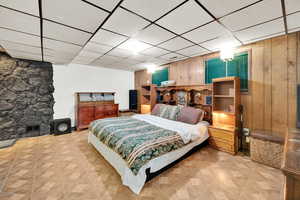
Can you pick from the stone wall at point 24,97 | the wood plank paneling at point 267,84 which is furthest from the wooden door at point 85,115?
the wood plank paneling at point 267,84

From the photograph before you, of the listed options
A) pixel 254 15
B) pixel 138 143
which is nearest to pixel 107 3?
pixel 138 143

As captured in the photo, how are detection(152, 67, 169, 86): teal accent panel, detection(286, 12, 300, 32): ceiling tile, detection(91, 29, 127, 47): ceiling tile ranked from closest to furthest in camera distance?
1. detection(286, 12, 300, 32): ceiling tile
2. detection(91, 29, 127, 47): ceiling tile
3. detection(152, 67, 169, 86): teal accent panel

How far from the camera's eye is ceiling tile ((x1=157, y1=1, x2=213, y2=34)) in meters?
1.67

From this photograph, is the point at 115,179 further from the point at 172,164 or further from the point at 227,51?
the point at 227,51

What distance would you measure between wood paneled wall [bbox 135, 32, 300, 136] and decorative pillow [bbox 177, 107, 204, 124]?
102cm

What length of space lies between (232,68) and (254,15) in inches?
59.7

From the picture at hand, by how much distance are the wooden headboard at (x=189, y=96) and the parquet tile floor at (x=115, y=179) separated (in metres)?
1.28

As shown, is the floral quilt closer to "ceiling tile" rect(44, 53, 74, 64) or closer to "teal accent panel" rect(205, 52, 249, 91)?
"teal accent panel" rect(205, 52, 249, 91)

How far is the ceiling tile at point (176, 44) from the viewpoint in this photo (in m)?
2.65

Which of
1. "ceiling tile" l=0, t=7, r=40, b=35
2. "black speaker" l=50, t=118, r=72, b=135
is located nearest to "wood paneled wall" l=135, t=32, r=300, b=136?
"ceiling tile" l=0, t=7, r=40, b=35

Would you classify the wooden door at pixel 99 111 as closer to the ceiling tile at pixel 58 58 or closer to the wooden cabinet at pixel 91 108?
the wooden cabinet at pixel 91 108

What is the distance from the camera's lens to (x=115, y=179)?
199 cm

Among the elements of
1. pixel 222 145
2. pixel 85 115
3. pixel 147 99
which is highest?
pixel 147 99

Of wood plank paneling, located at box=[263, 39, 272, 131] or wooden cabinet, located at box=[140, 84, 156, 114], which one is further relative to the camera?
wooden cabinet, located at box=[140, 84, 156, 114]
